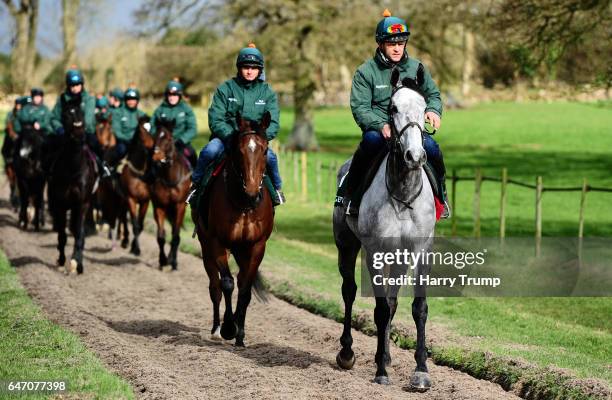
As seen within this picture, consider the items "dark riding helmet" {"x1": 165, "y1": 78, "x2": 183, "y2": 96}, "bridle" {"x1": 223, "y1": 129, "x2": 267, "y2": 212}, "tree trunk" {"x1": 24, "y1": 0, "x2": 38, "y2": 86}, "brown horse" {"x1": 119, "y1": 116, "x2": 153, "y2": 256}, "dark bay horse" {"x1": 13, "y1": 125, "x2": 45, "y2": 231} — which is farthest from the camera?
"tree trunk" {"x1": 24, "y1": 0, "x2": 38, "y2": 86}

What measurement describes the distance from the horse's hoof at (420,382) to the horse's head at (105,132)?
13.5 m

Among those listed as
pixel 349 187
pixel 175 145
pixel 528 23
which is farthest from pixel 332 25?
pixel 349 187

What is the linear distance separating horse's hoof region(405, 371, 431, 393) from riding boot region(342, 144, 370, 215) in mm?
1655

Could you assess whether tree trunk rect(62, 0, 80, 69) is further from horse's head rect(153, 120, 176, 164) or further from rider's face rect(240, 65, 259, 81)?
rider's face rect(240, 65, 259, 81)

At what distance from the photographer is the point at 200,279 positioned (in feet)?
49.7

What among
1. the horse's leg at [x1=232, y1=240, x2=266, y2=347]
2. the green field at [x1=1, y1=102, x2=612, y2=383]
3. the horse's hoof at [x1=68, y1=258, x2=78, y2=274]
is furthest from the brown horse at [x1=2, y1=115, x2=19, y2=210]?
the horse's leg at [x1=232, y1=240, x2=266, y2=347]

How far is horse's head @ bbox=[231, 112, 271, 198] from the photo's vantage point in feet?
31.0

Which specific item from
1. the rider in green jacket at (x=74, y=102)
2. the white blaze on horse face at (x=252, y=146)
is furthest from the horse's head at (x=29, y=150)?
the white blaze on horse face at (x=252, y=146)

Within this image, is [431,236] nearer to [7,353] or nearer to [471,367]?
[471,367]

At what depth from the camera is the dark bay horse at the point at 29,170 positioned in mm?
21625

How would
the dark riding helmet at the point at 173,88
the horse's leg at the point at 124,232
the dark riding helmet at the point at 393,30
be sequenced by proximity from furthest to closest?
1. the horse's leg at the point at 124,232
2. the dark riding helmet at the point at 173,88
3. the dark riding helmet at the point at 393,30

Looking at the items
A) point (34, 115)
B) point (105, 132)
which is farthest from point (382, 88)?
point (34, 115)

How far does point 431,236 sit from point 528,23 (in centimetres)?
1398

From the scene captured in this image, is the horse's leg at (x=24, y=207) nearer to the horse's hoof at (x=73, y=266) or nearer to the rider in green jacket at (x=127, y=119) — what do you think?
the rider in green jacket at (x=127, y=119)
